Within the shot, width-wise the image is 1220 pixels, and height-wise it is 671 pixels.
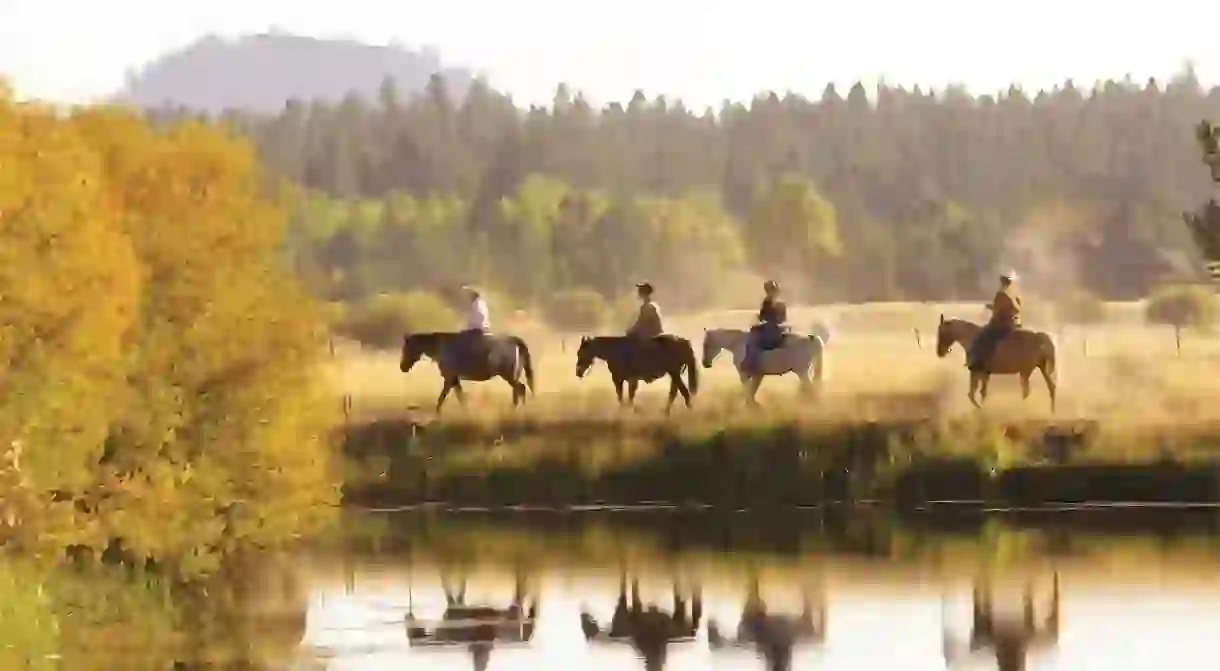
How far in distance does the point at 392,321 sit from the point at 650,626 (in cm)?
4947

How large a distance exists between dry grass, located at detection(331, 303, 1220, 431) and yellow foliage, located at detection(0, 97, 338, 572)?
1055cm

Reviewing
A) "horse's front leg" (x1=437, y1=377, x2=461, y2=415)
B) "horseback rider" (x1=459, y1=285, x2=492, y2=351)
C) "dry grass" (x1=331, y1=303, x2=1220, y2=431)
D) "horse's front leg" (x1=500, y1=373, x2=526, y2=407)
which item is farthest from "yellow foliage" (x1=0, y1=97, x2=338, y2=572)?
"horseback rider" (x1=459, y1=285, x2=492, y2=351)

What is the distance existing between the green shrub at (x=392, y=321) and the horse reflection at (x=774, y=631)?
46.1 m

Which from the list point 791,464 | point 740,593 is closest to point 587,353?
point 791,464

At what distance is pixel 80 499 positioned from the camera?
75.3ft

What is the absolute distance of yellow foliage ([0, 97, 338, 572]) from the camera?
21219 millimetres

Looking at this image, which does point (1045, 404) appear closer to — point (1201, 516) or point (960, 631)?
point (1201, 516)

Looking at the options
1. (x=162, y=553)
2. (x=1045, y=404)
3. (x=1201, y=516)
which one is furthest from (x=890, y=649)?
(x=1045, y=404)

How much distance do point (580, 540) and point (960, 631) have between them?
8495mm

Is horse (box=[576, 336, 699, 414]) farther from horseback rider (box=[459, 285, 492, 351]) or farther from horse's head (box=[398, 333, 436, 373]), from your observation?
horse's head (box=[398, 333, 436, 373])

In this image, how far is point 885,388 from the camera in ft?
134

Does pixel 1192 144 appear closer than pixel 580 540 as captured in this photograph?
No

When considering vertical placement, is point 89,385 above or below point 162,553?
above

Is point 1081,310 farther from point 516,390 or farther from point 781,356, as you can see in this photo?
point 516,390
